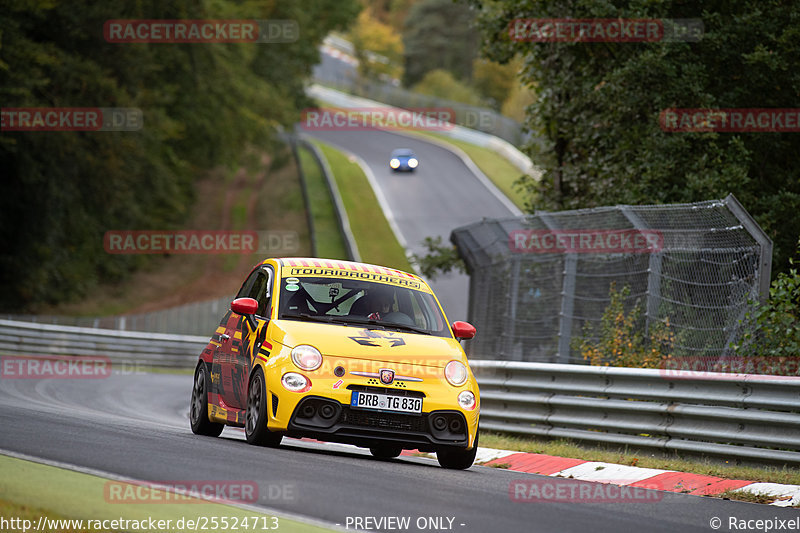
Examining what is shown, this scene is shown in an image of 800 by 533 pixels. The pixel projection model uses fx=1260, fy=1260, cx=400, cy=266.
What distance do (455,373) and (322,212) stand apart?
46533mm

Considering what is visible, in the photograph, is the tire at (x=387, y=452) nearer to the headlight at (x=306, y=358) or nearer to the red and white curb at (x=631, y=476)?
the red and white curb at (x=631, y=476)

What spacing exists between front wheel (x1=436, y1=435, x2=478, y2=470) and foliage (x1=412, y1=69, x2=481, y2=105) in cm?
10424

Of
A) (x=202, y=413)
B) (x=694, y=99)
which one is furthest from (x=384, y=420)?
(x=694, y=99)

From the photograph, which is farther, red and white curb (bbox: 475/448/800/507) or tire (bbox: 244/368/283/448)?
tire (bbox: 244/368/283/448)

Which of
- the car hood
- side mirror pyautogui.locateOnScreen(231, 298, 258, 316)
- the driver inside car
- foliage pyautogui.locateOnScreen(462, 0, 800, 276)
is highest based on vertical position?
foliage pyautogui.locateOnScreen(462, 0, 800, 276)

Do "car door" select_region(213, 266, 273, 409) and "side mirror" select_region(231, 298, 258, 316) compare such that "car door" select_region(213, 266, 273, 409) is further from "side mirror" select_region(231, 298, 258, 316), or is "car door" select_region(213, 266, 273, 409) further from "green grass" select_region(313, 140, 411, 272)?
"green grass" select_region(313, 140, 411, 272)

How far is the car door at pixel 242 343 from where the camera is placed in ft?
34.8

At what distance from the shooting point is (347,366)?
9891 mm

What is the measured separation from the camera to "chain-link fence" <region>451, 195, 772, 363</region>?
12719 mm

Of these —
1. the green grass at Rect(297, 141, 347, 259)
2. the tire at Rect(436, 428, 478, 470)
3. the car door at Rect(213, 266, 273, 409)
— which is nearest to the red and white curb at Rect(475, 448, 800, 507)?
the tire at Rect(436, 428, 478, 470)

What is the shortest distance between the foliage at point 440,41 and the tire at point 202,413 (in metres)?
130

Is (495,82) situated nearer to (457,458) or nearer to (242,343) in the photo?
(242,343)

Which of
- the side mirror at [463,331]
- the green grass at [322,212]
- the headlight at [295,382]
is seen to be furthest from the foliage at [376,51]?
the headlight at [295,382]

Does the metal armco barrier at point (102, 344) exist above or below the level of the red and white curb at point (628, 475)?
above
